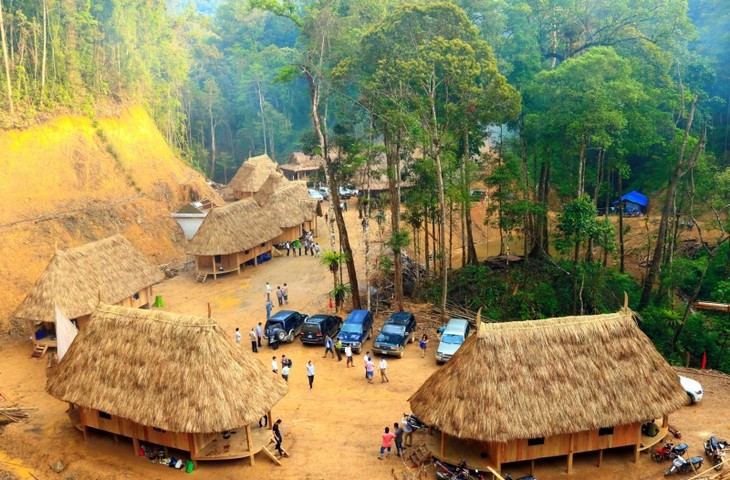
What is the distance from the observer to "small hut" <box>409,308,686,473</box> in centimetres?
1642

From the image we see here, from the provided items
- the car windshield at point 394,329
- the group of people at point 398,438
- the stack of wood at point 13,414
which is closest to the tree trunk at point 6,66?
the stack of wood at point 13,414

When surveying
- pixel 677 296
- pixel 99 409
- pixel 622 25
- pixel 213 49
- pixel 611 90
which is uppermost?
pixel 213 49

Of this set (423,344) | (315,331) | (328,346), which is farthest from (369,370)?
(315,331)

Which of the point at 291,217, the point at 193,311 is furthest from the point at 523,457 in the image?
the point at 291,217

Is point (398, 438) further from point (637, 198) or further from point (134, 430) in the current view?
point (637, 198)

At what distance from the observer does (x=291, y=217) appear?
4106 cm

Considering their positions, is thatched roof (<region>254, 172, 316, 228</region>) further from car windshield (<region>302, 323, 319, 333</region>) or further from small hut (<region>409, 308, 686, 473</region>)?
small hut (<region>409, 308, 686, 473</region>)

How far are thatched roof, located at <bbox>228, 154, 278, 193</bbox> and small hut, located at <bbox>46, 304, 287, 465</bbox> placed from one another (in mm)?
34436

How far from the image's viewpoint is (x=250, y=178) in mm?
53344

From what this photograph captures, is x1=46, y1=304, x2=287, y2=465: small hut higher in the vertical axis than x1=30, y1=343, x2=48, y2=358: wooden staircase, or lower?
higher

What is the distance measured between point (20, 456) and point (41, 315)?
7555 mm

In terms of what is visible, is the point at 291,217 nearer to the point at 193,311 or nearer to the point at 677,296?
the point at 193,311

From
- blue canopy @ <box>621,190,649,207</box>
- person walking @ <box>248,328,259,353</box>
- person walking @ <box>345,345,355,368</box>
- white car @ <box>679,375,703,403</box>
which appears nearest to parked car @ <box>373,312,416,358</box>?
person walking @ <box>345,345,355,368</box>

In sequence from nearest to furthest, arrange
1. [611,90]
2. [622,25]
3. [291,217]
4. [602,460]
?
[602,460]
[611,90]
[622,25]
[291,217]
